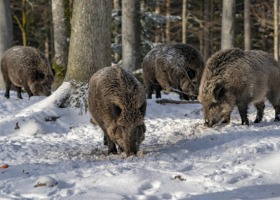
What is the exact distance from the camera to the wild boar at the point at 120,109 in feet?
22.7

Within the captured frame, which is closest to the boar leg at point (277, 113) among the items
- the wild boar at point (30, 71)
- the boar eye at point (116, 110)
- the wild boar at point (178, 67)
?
the wild boar at point (178, 67)

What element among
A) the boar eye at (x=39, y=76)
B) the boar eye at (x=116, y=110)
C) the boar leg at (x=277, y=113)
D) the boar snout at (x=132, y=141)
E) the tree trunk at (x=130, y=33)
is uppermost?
the tree trunk at (x=130, y=33)

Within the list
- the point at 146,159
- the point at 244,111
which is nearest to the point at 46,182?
the point at 146,159

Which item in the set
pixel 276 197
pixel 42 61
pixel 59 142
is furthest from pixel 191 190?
pixel 42 61

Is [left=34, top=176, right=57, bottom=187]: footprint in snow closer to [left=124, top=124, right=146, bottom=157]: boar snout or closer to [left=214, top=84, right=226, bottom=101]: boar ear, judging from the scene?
[left=124, top=124, right=146, bottom=157]: boar snout

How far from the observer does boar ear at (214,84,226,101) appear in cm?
900

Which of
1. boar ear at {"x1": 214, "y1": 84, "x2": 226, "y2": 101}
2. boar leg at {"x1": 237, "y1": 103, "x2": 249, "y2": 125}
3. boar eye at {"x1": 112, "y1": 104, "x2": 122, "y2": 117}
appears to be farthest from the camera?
boar leg at {"x1": 237, "y1": 103, "x2": 249, "y2": 125}

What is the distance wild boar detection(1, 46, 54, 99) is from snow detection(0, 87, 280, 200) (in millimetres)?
1822

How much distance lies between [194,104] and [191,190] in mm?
6785

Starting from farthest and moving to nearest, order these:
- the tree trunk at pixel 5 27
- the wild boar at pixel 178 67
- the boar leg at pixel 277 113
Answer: the tree trunk at pixel 5 27, the wild boar at pixel 178 67, the boar leg at pixel 277 113

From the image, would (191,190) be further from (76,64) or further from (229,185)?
(76,64)

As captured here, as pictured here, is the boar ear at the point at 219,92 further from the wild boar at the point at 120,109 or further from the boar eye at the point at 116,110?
the boar eye at the point at 116,110

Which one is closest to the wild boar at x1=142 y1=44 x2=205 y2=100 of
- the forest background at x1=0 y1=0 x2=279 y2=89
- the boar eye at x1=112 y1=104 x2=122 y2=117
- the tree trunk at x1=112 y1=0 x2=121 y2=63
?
the boar eye at x1=112 y1=104 x2=122 y2=117

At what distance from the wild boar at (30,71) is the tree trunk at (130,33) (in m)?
3.34
